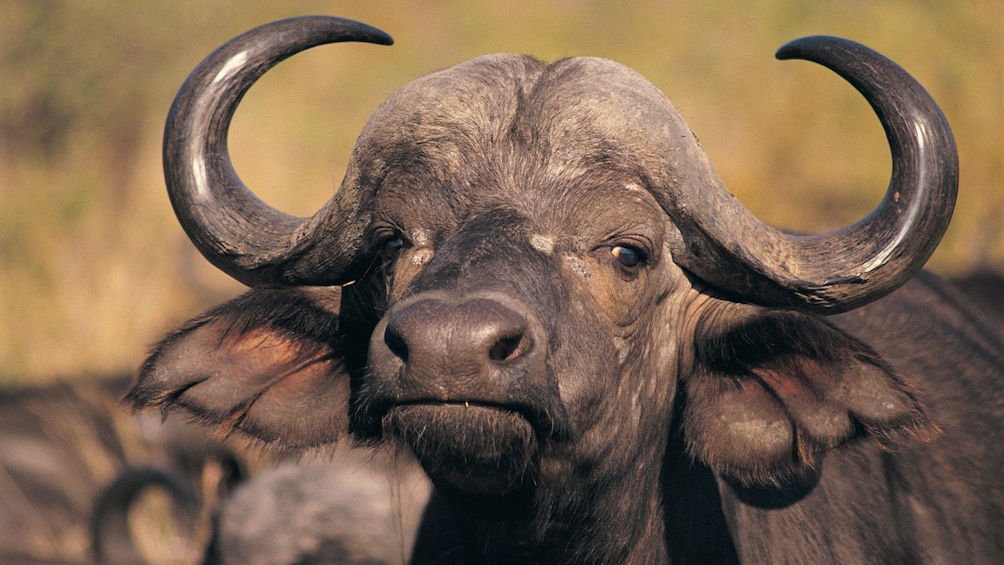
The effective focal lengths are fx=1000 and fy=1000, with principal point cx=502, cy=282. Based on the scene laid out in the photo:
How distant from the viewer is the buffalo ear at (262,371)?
3453mm

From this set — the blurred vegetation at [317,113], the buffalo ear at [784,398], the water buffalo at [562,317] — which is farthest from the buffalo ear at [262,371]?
the blurred vegetation at [317,113]

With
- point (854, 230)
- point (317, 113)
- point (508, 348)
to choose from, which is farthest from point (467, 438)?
point (317, 113)

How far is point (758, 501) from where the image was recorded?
3549 millimetres

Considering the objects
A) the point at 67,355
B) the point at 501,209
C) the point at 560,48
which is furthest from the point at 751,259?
the point at 560,48

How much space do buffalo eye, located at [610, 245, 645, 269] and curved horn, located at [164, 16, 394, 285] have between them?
2.92 feet

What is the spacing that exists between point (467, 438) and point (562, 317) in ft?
1.52

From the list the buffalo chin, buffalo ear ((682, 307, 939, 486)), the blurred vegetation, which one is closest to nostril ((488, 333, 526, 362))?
the buffalo chin

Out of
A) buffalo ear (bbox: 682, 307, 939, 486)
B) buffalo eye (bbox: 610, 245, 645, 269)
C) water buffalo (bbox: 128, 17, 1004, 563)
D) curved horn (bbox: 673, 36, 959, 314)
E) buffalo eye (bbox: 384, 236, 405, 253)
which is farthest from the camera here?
buffalo eye (bbox: 384, 236, 405, 253)

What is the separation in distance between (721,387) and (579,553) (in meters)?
0.71

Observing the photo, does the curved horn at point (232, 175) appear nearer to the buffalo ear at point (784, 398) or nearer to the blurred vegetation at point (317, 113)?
the buffalo ear at point (784, 398)

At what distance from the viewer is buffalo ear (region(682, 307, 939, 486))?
2984mm

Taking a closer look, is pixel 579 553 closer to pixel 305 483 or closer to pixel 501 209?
pixel 501 209

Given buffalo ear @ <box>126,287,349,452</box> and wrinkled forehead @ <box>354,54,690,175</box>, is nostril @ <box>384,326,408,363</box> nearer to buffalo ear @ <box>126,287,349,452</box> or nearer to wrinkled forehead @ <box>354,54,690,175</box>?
wrinkled forehead @ <box>354,54,690,175</box>

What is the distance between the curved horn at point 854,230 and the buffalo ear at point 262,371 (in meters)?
1.30
